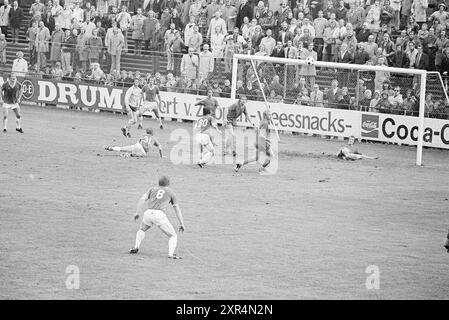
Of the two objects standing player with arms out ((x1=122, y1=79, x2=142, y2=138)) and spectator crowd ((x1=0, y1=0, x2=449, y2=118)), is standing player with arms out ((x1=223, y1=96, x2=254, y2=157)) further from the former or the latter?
spectator crowd ((x1=0, y1=0, x2=449, y2=118))

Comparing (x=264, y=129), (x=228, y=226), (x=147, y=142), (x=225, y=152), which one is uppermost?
(x=264, y=129)

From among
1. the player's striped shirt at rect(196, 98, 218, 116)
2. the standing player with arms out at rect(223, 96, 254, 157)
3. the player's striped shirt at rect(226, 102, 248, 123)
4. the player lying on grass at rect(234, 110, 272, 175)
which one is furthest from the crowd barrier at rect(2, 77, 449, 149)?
the player lying on grass at rect(234, 110, 272, 175)

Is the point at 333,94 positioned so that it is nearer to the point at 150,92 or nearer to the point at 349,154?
the point at 349,154

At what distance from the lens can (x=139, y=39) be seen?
4428cm

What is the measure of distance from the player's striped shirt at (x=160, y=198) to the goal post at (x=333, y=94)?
16.6 metres

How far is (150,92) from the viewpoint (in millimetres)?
39156

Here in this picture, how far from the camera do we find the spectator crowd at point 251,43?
1443 inches

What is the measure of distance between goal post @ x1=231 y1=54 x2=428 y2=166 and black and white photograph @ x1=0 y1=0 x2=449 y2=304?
59 millimetres

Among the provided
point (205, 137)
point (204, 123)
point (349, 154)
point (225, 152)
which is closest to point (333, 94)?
point (349, 154)

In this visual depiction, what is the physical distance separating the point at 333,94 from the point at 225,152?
6032 mm

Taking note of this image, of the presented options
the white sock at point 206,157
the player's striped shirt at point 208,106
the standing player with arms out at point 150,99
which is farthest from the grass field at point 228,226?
the standing player with arms out at point 150,99

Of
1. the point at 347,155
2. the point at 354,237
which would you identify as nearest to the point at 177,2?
the point at 347,155

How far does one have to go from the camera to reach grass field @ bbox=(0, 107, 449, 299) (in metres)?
17.2

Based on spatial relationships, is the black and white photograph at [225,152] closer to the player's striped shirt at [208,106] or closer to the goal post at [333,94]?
the goal post at [333,94]
